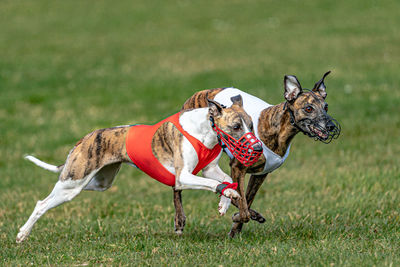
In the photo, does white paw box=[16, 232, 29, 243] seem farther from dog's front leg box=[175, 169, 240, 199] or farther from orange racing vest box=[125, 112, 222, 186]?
dog's front leg box=[175, 169, 240, 199]

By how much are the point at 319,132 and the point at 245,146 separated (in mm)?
879

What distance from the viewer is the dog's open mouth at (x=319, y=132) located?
6.86 metres

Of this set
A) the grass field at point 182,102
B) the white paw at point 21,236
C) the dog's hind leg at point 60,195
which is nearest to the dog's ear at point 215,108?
the grass field at point 182,102

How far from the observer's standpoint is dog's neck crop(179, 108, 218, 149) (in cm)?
720

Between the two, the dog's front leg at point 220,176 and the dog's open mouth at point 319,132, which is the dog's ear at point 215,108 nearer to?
the dog's front leg at point 220,176

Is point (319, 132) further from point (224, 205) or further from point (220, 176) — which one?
point (224, 205)

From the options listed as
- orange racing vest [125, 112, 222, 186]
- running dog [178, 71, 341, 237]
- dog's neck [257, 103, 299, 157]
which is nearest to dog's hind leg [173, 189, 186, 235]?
running dog [178, 71, 341, 237]

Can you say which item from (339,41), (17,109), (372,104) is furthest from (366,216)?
(339,41)

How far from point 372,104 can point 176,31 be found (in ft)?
43.6

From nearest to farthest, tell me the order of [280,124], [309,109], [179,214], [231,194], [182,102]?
[231,194]
[309,109]
[280,124]
[179,214]
[182,102]

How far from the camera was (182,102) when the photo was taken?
18.4 metres

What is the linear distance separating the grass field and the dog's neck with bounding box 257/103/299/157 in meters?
1.18

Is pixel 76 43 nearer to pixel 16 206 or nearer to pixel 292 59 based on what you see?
pixel 292 59

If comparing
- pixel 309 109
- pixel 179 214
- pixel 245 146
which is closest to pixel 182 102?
pixel 179 214
